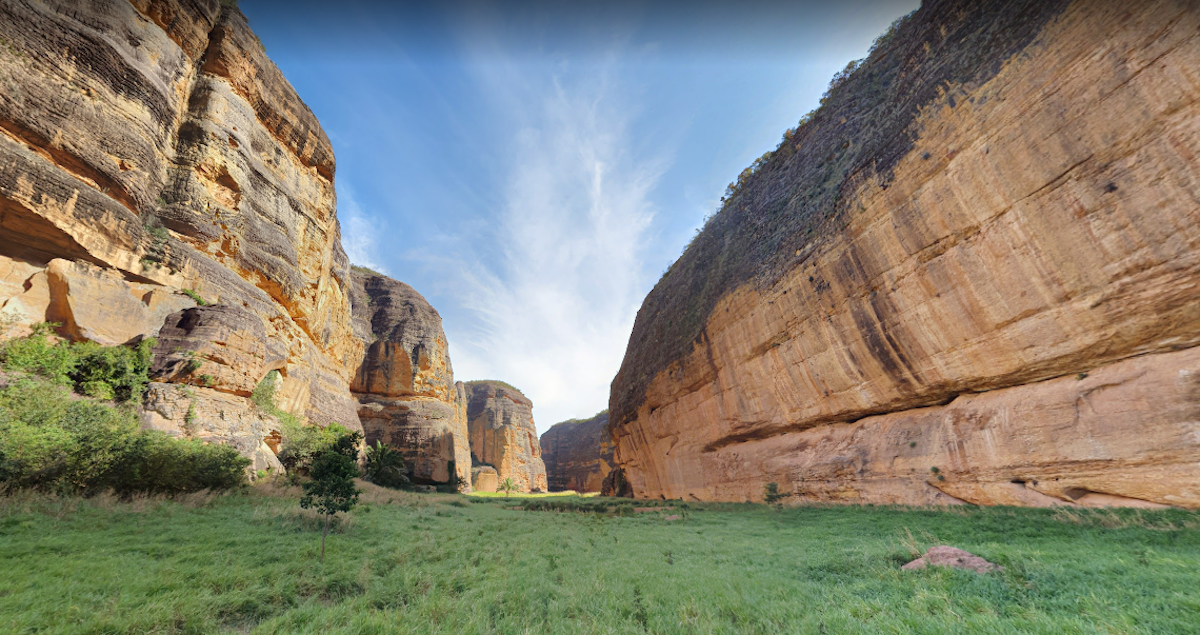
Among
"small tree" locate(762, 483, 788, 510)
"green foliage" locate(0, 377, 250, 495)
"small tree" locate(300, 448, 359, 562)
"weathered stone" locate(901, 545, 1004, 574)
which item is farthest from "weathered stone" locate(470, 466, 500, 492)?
"weathered stone" locate(901, 545, 1004, 574)

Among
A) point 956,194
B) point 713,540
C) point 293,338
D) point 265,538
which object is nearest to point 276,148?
point 293,338

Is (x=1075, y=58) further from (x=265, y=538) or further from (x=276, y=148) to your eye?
(x=276, y=148)

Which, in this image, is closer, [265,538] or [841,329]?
[265,538]

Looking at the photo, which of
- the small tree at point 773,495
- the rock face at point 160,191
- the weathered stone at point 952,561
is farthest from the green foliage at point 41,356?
the small tree at point 773,495

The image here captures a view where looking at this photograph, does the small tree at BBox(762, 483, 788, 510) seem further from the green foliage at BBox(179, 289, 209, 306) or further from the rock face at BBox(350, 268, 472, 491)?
the rock face at BBox(350, 268, 472, 491)

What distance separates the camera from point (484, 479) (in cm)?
5819

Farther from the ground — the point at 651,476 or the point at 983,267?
the point at 983,267

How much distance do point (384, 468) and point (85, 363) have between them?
21.7 m

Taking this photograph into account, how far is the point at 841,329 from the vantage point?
52.6 ft

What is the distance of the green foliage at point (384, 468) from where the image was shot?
98.9ft

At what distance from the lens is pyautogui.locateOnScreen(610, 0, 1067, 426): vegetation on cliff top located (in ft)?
41.2

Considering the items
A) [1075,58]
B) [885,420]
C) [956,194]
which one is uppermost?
[1075,58]

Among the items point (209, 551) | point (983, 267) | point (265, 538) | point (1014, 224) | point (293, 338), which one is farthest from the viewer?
point (293, 338)

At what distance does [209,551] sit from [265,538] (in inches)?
54.8
